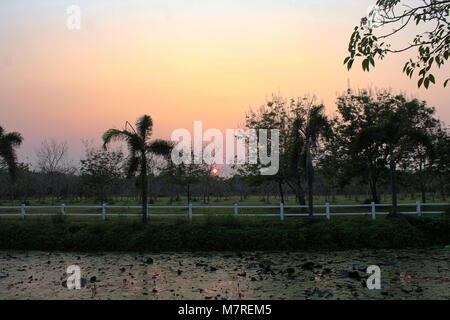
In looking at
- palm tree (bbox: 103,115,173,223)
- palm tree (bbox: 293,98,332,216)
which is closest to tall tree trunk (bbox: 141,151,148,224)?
palm tree (bbox: 103,115,173,223)

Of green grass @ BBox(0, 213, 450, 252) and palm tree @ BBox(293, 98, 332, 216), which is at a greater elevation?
palm tree @ BBox(293, 98, 332, 216)

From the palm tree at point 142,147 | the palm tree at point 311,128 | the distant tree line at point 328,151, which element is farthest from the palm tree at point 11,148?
the palm tree at point 311,128

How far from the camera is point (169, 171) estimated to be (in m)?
35.7

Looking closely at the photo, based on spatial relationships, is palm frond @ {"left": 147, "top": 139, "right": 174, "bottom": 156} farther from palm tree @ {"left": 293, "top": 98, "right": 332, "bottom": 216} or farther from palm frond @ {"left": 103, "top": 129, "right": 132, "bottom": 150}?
palm tree @ {"left": 293, "top": 98, "right": 332, "bottom": 216}

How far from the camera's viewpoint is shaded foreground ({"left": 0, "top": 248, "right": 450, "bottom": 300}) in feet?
30.5

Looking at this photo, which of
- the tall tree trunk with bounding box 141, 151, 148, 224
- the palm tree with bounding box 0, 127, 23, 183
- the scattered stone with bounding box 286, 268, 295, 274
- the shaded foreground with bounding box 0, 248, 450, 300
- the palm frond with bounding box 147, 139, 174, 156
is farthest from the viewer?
the palm tree with bounding box 0, 127, 23, 183

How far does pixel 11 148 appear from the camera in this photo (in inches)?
920

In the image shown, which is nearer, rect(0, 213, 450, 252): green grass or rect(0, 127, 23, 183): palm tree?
rect(0, 213, 450, 252): green grass

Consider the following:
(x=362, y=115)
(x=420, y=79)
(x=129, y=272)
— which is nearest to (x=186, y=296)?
(x=129, y=272)

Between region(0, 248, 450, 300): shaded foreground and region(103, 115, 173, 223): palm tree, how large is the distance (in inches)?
184

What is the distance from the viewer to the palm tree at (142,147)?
19656 mm

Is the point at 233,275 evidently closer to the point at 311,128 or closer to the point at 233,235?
the point at 233,235

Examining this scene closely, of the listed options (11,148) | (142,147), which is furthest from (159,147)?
(11,148)
